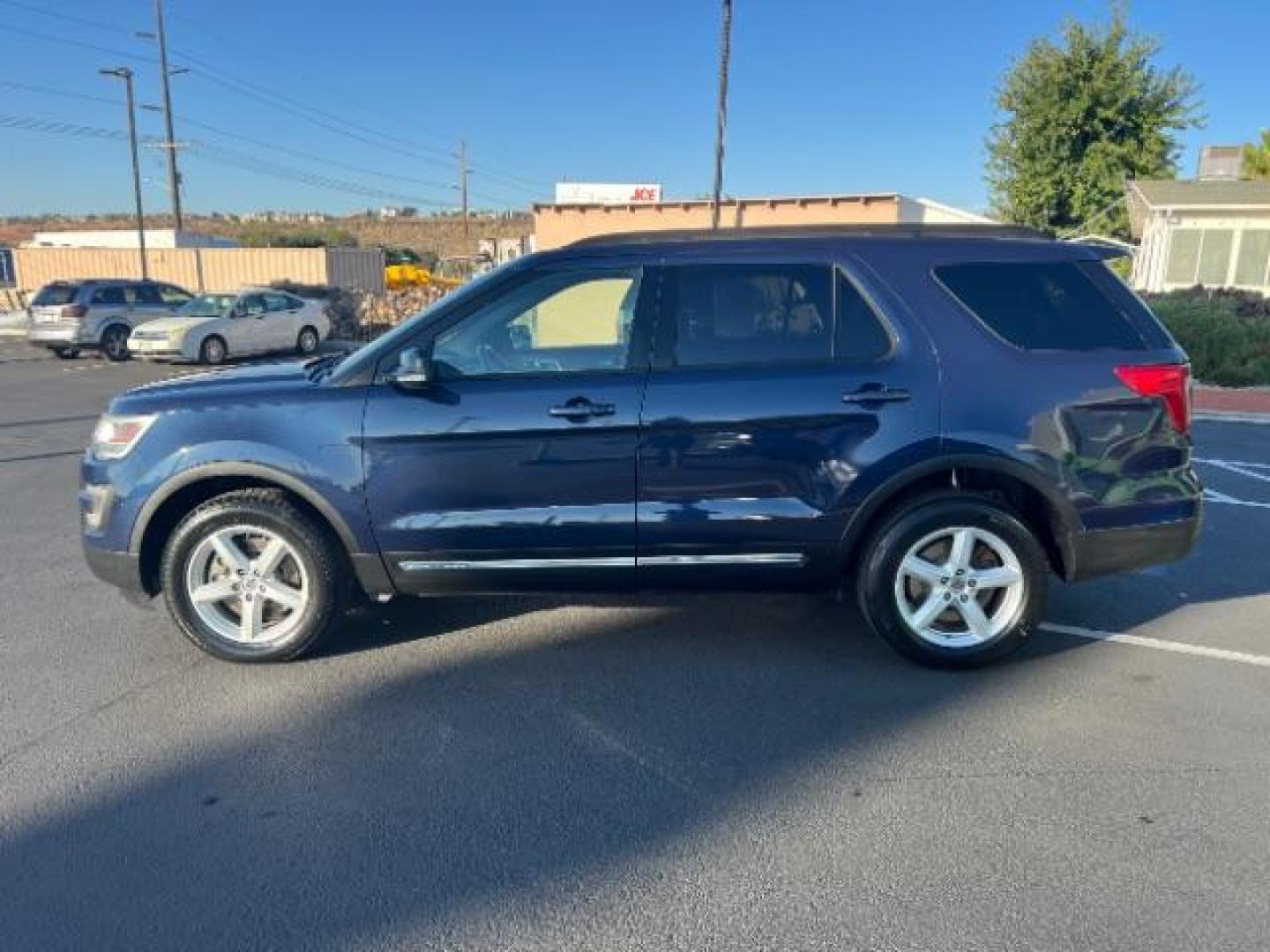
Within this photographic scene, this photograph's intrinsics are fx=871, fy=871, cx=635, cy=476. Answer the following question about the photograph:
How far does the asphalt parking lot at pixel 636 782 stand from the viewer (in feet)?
7.70

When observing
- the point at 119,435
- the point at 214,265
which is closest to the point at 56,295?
the point at 214,265

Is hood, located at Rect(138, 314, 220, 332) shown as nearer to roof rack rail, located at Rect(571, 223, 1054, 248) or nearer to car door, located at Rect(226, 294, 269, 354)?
car door, located at Rect(226, 294, 269, 354)

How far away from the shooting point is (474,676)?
371 centimetres

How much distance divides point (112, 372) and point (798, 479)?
16253mm

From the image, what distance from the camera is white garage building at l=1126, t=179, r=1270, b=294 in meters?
19.9

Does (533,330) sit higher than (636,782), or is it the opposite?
(533,330)

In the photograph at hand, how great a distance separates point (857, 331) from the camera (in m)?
3.65

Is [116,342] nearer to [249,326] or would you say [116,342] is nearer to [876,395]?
[249,326]

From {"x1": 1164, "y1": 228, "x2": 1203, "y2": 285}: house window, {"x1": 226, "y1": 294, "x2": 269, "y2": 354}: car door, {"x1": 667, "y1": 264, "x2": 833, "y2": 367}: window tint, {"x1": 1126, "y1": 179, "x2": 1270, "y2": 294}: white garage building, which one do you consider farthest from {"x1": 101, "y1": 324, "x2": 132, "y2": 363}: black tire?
{"x1": 1164, "y1": 228, "x2": 1203, "y2": 285}: house window

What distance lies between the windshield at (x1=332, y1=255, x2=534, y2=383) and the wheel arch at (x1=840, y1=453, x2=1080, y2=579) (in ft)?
5.92

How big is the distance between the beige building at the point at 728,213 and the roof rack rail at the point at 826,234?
60.9 ft

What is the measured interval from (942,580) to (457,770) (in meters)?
2.13

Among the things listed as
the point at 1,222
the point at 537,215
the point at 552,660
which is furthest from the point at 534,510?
the point at 1,222

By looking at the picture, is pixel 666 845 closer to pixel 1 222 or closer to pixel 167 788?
pixel 167 788
